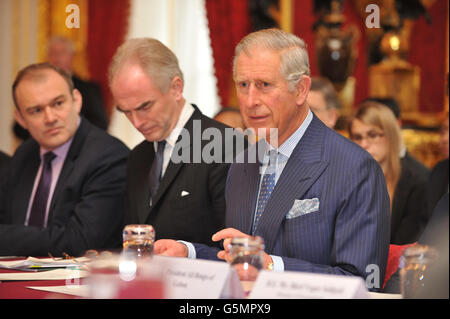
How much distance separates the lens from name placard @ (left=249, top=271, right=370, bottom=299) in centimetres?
132

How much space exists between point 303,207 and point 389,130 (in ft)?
6.75

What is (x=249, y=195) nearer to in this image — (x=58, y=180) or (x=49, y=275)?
(x=49, y=275)

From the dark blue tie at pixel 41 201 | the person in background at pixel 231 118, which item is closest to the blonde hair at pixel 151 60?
the dark blue tie at pixel 41 201

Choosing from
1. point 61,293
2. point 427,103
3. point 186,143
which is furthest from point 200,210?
point 427,103

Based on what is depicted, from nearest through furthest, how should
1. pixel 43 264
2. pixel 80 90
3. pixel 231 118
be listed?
pixel 43 264 < pixel 231 118 < pixel 80 90

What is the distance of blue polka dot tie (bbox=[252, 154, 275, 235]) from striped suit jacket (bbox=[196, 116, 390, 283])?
0.11ft

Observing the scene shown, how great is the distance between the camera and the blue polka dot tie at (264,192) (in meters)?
2.38

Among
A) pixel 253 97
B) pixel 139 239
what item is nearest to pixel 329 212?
pixel 253 97

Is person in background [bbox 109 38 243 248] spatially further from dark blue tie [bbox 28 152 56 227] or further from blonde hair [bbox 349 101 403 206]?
blonde hair [bbox 349 101 403 206]

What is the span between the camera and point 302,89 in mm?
2383

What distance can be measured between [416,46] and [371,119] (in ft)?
13.9

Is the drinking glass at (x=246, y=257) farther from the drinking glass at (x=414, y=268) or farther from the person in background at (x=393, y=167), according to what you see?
the person in background at (x=393, y=167)

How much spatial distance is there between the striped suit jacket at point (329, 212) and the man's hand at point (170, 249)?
0.11m
